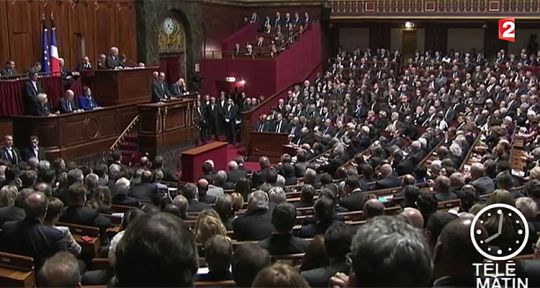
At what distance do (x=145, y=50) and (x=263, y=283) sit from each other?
15731 millimetres

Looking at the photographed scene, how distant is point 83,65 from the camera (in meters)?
13.8

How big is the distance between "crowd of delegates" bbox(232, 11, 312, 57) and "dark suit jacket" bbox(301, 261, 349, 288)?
667 inches

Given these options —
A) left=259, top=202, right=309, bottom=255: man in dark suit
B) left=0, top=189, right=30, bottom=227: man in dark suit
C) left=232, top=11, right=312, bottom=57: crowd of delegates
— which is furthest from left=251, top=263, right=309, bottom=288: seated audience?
left=232, top=11, right=312, bottom=57: crowd of delegates

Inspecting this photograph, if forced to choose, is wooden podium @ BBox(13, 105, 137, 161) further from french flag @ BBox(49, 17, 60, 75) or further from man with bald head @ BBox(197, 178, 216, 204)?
man with bald head @ BBox(197, 178, 216, 204)

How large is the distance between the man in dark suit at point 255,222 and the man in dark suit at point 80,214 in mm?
1202

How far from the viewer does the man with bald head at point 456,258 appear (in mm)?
2547

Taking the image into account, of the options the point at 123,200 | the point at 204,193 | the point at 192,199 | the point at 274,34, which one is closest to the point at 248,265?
the point at 192,199

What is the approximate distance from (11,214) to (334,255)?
3157 millimetres

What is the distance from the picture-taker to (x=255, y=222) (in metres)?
5.42

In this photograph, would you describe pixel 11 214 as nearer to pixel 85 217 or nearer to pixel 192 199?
pixel 85 217

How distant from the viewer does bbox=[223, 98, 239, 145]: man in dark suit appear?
1756cm

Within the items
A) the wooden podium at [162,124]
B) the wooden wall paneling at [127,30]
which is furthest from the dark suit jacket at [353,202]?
the wooden wall paneling at [127,30]

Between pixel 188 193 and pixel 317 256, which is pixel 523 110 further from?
pixel 317 256

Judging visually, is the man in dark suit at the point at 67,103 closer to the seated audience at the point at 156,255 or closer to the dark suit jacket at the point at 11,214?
the dark suit jacket at the point at 11,214
